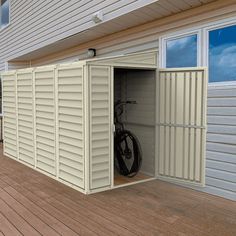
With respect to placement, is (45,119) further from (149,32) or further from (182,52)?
(182,52)

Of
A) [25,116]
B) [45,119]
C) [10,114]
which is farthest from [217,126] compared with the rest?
[10,114]

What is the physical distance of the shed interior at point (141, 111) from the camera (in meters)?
5.23

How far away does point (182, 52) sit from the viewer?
186 inches

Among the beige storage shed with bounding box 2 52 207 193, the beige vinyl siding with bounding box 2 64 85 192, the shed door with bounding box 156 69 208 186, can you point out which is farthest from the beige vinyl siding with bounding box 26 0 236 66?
the beige vinyl siding with bounding box 2 64 85 192

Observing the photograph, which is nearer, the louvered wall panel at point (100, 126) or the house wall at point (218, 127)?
the house wall at point (218, 127)

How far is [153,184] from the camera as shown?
4879 mm

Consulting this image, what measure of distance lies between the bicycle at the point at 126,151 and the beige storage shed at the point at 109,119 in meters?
0.13

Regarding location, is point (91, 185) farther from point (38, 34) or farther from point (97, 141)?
point (38, 34)

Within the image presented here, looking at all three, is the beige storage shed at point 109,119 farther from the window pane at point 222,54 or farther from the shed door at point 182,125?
the window pane at point 222,54

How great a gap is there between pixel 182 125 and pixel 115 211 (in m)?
1.69

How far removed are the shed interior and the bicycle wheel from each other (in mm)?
112

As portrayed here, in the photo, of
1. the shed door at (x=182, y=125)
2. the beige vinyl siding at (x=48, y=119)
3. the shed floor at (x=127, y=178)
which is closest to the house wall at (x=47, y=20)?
the shed door at (x=182, y=125)

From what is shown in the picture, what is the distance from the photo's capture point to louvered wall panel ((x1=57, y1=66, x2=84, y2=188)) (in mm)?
4457

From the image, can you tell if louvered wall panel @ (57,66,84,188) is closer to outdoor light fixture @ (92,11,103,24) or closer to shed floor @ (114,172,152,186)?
shed floor @ (114,172,152,186)
